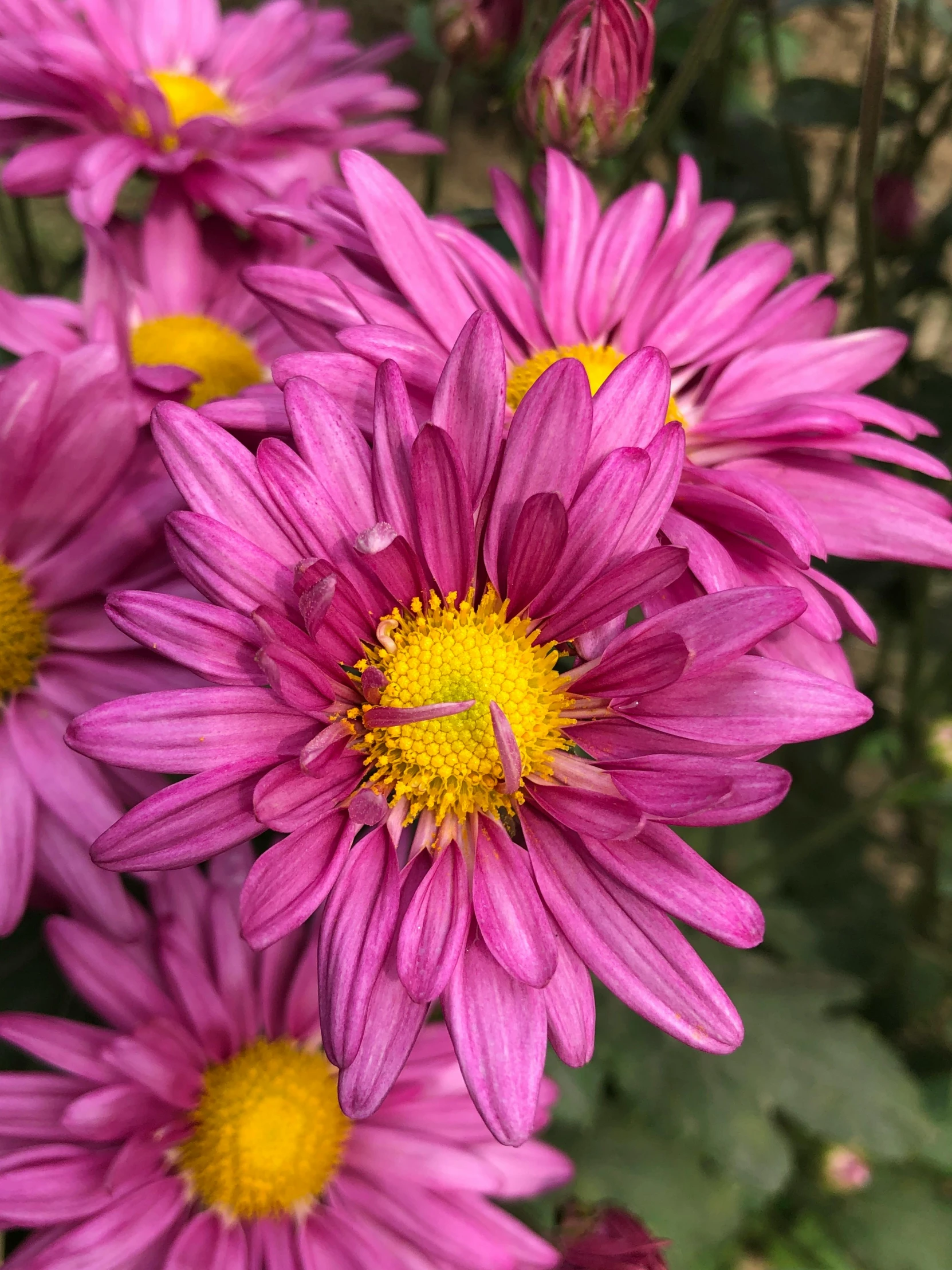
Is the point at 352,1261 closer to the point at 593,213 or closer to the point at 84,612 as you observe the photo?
the point at 84,612

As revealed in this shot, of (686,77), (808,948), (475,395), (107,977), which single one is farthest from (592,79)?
(808,948)

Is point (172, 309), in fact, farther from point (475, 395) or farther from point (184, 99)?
point (475, 395)

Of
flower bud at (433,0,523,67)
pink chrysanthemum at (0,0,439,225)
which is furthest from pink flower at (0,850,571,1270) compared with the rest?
flower bud at (433,0,523,67)

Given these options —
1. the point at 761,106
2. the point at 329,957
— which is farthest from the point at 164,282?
the point at 761,106

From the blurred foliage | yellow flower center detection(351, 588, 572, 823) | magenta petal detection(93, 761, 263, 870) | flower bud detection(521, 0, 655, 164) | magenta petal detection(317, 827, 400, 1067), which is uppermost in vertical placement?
flower bud detection(521, 0, 655, 164)

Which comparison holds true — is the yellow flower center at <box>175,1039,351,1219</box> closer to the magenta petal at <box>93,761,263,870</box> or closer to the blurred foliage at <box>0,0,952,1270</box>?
the blurred foliage at <box>0,0,952,1270</box>

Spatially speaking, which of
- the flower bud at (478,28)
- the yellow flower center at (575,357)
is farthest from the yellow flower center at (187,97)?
the yellow flower center at (575,357)

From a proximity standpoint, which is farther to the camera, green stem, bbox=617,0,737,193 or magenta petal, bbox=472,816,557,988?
green stem, bbox=617,0,737,193
